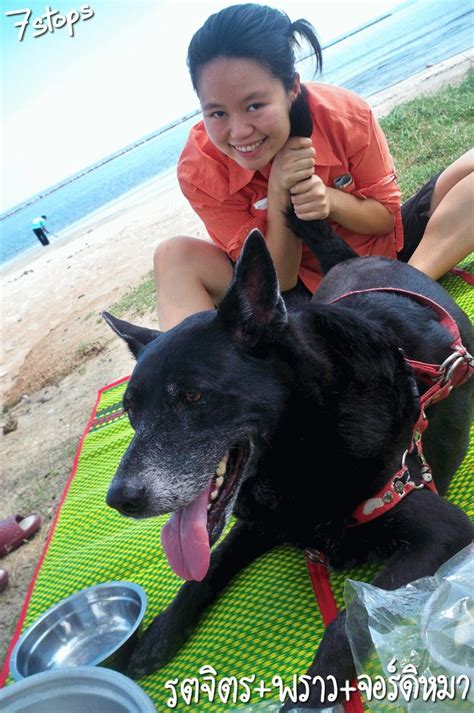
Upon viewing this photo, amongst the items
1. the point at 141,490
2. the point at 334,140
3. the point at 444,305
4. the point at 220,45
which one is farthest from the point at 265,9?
the point at 141,490

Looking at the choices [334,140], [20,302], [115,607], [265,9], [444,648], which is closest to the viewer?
[444,648]

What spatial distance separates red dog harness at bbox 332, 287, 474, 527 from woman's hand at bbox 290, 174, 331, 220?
0.79m

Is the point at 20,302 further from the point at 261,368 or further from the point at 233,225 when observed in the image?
the point at 261,368

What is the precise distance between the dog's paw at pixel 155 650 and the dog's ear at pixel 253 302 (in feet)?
3.24

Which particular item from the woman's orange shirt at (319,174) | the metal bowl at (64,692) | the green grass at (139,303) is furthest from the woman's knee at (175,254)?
the green grass at (139,303)

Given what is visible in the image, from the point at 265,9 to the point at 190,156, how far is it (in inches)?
34.3

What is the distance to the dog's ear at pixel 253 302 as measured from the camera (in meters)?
1.60

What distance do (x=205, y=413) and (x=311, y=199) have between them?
1580mm

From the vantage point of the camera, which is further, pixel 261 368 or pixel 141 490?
pixel 261 368

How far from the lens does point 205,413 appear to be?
5.11 ft

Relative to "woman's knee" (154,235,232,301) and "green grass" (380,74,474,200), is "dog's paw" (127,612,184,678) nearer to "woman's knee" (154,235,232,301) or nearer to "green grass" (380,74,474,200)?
"woman's knee" (154,235,232,301)

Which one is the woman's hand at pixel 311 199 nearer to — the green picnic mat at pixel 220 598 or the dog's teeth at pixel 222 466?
the green picnic mat at pixel 220 598

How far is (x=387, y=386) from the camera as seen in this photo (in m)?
1.79

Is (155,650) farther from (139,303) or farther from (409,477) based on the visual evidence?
(139,303)
